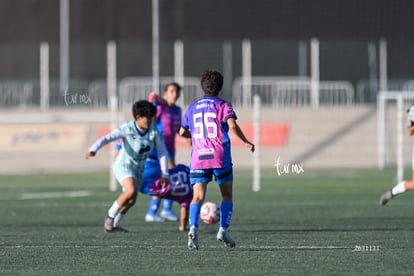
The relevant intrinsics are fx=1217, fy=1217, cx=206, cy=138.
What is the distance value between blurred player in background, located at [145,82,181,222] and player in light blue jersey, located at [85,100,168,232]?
5.02 ft

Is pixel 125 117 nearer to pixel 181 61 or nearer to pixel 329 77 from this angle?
pixel 181 61

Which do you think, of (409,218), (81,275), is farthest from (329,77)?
(81,275)

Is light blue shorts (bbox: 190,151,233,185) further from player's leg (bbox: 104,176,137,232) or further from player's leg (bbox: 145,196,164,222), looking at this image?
player's leg (bbox: 145,196,164,222)

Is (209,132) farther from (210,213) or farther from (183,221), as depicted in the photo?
(183,221)

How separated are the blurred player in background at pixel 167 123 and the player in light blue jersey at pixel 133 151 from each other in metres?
1.53

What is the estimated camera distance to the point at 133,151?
1631cm

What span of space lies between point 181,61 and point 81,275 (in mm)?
25265

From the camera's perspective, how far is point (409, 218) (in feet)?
59.2

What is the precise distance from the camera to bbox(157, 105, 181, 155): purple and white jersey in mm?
18781

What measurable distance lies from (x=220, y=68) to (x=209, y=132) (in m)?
22.6

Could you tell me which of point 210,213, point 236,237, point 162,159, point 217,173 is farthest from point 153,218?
point 217,173

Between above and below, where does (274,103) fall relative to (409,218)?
above

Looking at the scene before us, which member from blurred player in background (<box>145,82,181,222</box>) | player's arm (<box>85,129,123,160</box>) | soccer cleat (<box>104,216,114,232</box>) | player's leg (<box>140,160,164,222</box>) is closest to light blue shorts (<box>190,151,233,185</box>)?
player's arm (<box>85,129,123,160</box>)

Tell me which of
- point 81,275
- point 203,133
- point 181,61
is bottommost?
point 81,275
